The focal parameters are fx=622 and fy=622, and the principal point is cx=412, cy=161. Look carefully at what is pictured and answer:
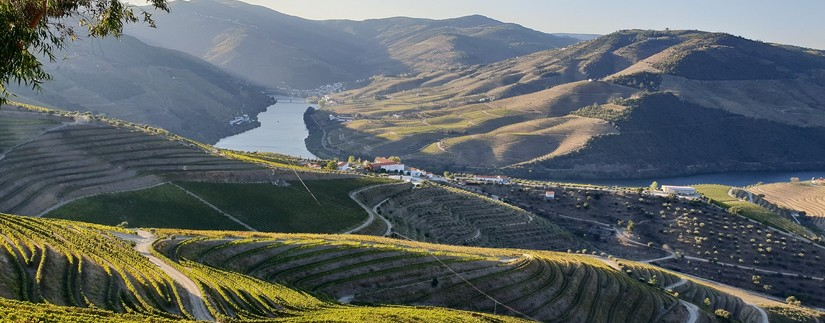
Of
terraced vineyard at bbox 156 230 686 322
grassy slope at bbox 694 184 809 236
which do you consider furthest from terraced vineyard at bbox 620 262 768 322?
grassy slope at bbox 694 184 809 236

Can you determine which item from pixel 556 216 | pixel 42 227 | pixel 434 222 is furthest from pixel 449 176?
pixel 42 227

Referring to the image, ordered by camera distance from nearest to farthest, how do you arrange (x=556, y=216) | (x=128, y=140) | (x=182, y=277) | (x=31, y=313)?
1. (x=31, y=313)
2. (x=182, y=277)
3. (x=128, y=140)
4. (x=556, y=216)

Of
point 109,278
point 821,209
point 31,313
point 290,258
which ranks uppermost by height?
point 31,313

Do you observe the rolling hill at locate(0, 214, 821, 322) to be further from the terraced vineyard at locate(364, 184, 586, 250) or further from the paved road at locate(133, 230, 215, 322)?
the terraced vineyard at locate(364, 184, 586, 250)

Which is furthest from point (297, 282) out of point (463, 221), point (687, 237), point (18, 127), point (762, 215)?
point (762, 215)

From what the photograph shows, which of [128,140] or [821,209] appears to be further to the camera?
[821,209]

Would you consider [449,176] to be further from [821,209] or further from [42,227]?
[42,227]

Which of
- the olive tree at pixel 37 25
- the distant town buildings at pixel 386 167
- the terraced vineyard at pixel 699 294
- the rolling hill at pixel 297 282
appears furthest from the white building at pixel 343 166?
the olive tree at pixel 37 25
